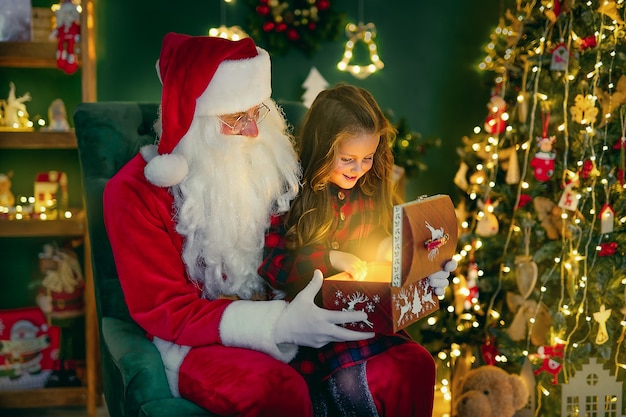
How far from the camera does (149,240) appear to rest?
6.07 ft

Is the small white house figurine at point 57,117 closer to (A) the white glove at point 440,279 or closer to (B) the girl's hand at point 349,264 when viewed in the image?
(B) the girl's hand at point 349,264

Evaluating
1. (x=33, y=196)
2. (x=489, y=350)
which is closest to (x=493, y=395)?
(x=489, y=350)

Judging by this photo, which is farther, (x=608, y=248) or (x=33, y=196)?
(x=33, y=196)

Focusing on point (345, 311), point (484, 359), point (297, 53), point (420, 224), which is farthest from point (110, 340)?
point (297, 53)

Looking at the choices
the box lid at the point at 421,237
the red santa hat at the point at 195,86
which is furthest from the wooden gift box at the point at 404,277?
the red santa hat at the point at 195,86

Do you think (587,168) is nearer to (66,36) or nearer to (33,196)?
(66,36)

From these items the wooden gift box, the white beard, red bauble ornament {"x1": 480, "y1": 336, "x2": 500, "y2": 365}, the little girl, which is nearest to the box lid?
the wooden gift box

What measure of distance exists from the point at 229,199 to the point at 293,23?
60.1 inches

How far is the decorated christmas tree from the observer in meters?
2.71

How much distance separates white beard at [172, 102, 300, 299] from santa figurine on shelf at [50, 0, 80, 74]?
1178mm

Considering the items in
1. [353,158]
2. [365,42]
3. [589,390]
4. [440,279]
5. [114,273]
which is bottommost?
[589,390]

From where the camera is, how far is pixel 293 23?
3.28m

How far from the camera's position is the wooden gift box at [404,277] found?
169cm

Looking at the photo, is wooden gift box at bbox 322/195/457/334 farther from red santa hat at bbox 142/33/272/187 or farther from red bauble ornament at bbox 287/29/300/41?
red bauble ornament at bbox 287/29/300/41
